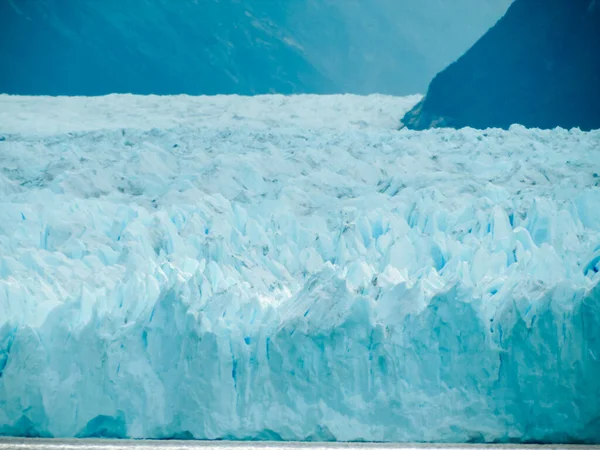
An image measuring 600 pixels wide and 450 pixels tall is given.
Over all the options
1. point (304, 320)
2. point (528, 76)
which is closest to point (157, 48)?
point (528, 76)

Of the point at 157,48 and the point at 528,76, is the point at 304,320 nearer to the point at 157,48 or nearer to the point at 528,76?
the point at 528,76

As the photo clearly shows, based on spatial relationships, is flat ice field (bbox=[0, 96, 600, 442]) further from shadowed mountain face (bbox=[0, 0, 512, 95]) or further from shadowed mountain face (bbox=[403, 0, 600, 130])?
shadowed mountain face (bbox=[0, 0, 512, 95])

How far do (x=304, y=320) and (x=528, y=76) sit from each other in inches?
537

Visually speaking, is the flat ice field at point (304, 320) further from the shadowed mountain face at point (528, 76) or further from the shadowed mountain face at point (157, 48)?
the shadowed mountain face at point (157, 48)

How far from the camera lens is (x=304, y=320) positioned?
11.7ft

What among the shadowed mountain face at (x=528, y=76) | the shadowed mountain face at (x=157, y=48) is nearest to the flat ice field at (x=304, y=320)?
the shadowed mountain face at (x=528, y=76)

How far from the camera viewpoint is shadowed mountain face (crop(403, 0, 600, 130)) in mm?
13852

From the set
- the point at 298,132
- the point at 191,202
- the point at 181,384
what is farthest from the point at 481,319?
the point at 298,132

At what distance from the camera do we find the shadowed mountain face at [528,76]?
13852 millimetres

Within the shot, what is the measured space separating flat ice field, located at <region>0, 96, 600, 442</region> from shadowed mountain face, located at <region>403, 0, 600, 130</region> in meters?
8.91

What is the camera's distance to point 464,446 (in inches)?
132

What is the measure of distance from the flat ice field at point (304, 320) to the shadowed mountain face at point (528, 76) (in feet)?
29.2

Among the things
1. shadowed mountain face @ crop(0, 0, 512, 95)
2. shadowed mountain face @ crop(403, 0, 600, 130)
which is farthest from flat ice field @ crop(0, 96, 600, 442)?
shadowed mountain face @ crop(0, 0, 512, 95)

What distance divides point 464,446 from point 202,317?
1622 millimetres
